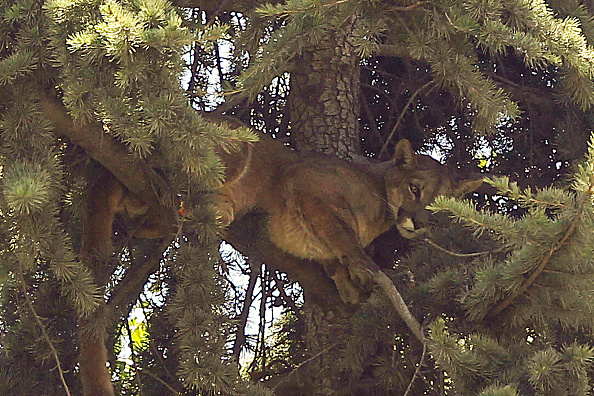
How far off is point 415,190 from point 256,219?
0.70m

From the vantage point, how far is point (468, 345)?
2.38 meters

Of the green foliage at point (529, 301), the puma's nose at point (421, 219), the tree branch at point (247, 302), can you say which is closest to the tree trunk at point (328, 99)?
the tree branch at point (247, 302)

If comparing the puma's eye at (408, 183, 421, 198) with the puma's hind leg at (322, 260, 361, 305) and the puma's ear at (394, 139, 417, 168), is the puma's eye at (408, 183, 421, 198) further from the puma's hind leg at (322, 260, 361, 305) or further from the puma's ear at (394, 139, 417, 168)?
the puma's hind leg at (322, 260, 361, 305)

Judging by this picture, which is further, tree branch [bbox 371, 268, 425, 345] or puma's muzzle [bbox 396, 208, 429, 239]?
puma's muzzle [bbox 396, 208, 429, 239]

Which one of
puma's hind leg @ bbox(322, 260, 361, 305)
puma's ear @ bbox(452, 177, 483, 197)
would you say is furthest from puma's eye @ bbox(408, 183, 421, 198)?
puma's hind leg @ bbox(322, 260, 361, 305)

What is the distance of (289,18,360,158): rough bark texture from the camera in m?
3.57

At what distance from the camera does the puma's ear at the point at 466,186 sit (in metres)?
3.47

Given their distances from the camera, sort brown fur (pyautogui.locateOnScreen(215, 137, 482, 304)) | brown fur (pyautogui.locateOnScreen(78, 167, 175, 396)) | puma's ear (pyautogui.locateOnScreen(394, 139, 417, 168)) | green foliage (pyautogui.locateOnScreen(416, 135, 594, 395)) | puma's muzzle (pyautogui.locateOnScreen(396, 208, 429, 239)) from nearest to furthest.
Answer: green foliage (pyautogui.locateOnScreen(416, 135, 594, 395)), brown fur (pyautogui.locateOnScreen(78, 167, 175, 396)), brown fur (pyautogui.locateOnScreen(215, 137, 482, 304)), puma's muzzle (pyautogui.locateOnScreen(396, 208, 429, 239)), puma's ear (pyautogui.locateOnScreen(394, 139, 417, 168))

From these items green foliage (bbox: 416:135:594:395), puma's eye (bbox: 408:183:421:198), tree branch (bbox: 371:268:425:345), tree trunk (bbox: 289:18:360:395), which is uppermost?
tree trunk (bbox: 289:18:360:395)

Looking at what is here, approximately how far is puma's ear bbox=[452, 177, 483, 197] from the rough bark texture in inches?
17.8

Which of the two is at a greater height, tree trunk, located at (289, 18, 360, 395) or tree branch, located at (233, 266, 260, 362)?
tree trunk, located at (289, 18, 360, 395)

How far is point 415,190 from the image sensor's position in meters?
3.57

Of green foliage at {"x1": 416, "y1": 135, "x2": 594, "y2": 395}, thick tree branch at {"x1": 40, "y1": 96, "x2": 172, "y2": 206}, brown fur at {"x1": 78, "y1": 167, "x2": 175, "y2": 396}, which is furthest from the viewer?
brown fur at {"x1": 78, "y1": 167, "x2": 175, "y2": 396}

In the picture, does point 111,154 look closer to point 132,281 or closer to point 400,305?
point 132,281
